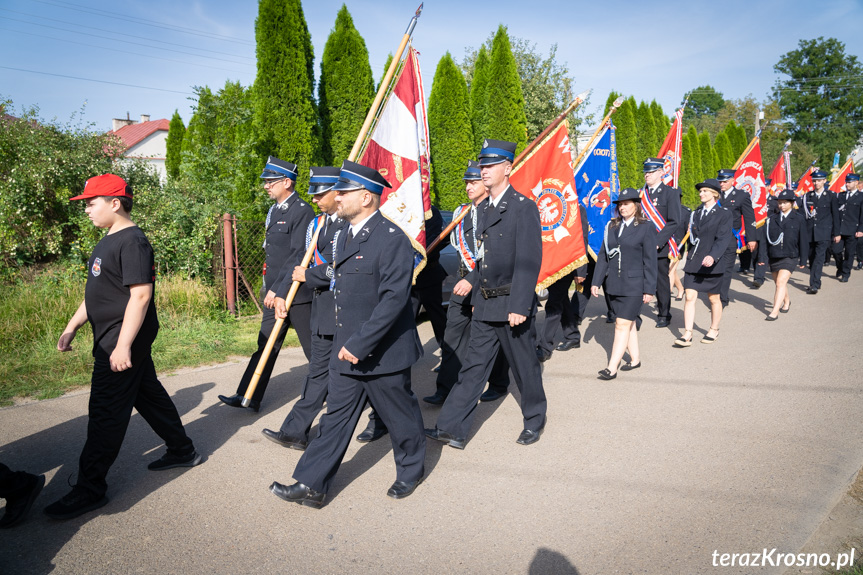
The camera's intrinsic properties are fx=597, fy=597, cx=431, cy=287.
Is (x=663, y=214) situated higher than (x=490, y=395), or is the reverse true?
(x=663, y=214)

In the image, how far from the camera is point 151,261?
3.48 m

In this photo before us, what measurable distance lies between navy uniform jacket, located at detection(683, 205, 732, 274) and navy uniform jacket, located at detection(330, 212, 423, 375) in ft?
17.4

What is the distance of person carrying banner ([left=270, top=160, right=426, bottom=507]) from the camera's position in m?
3.29

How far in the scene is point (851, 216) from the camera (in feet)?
40.5

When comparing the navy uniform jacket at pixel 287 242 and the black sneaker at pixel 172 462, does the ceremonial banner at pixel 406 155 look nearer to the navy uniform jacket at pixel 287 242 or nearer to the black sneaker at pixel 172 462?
the navy uniform jacket at pixel 287 242

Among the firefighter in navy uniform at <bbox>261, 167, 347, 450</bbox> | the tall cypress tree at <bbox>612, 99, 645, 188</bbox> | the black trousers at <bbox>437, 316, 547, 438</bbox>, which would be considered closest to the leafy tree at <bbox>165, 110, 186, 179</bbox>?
the tall cypress tree at <bbox>612, 99, 645, 188</bbox>

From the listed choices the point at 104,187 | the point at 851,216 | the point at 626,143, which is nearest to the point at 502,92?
the point at 626,143

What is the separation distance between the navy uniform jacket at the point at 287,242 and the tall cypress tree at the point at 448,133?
12548 millimetres

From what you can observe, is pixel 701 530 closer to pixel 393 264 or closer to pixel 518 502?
pixel 518 502

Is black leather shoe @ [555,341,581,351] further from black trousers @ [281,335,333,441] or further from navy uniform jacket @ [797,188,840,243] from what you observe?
navy uniform jacket @ [797,188,840,243]

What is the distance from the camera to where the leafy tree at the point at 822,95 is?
55.6 meters

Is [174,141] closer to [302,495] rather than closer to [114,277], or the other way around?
[114,277]

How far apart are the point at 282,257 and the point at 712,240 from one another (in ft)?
17.7

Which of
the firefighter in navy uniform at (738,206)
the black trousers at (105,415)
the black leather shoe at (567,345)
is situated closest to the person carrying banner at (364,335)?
the black trousers at (105,415)
